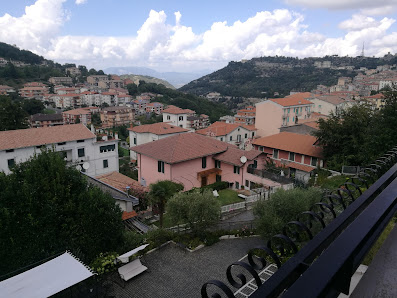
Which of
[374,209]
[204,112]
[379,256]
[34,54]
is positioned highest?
[34,54]

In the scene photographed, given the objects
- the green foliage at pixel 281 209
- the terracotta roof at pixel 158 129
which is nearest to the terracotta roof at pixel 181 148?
the green foliage at pixel 281 209

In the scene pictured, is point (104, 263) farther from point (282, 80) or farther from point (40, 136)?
point (282, 80)

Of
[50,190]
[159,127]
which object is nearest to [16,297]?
[50,190]

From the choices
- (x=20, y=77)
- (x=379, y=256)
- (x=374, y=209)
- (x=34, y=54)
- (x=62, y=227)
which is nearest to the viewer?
(x=374, y=209)

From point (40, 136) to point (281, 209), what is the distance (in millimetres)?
27352

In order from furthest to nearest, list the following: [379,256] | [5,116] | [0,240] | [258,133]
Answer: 1. [258,133]
2. [5,116]
3. [0,240]
4. [379,256]

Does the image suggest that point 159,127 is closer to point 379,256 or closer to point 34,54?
point 379,256

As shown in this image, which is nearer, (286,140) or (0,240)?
(0,240)

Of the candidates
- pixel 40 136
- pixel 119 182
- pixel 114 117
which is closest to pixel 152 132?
pixel 40 136

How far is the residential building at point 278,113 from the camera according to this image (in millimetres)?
46344

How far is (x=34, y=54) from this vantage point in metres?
167

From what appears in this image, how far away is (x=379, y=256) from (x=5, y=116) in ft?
162

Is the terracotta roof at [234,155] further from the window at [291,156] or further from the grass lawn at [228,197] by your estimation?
the window at [291,156]

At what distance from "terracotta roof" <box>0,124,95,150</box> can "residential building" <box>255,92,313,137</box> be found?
28411mm
